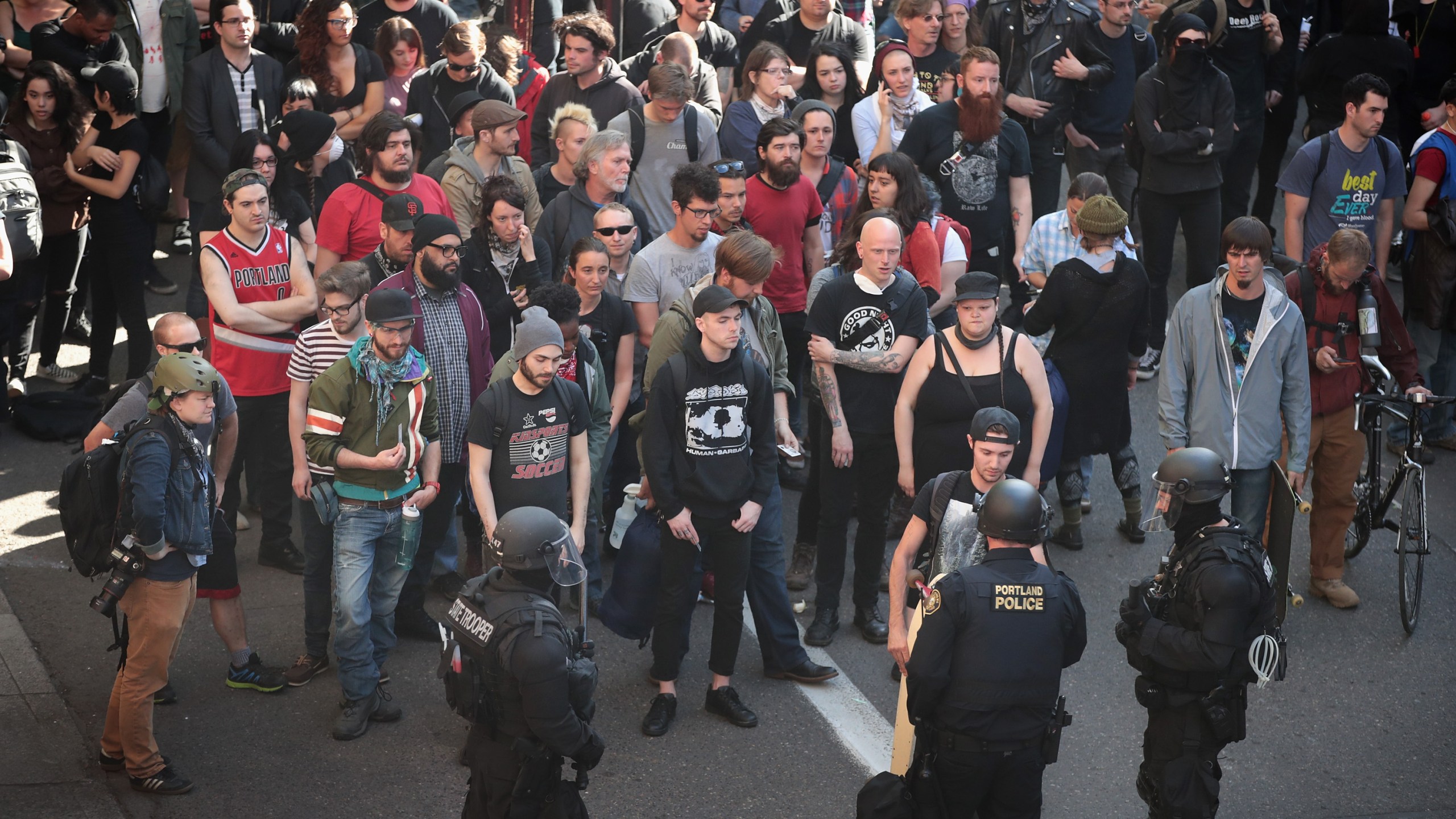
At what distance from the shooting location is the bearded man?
6840 mm

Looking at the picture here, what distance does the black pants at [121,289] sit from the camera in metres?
9.22

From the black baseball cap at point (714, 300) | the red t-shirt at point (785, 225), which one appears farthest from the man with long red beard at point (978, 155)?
the black baseball cap at point (714, 300)

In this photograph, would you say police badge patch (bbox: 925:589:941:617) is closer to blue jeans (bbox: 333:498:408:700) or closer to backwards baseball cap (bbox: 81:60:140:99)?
blue jeans (bbox: 333:498:408:700)

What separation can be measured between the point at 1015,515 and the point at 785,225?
3.96 meters

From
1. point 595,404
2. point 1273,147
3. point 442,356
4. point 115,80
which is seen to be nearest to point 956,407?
point 595,404

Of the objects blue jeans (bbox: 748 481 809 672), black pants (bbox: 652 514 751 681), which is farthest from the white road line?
black pants (bbox: 652 514 751 681)

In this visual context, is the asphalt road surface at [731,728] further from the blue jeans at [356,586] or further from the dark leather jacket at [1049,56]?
the dark leather jacket at [1049,56]

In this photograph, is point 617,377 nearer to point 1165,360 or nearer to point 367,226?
point 367,226

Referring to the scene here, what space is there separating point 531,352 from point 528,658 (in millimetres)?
1920

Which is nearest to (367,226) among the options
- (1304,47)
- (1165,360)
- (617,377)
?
(617,377)

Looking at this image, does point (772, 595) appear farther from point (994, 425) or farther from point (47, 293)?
point (47, 293)

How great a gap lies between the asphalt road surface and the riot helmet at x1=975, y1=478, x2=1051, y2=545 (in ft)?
5.72

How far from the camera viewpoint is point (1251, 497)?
7.53 m

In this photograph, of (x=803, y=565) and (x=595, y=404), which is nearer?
(x=595, y=404)
